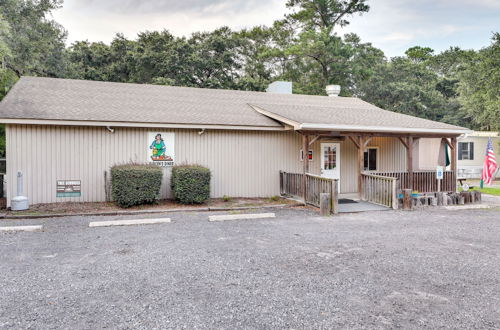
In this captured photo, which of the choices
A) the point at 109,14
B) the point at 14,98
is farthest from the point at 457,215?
the point at 109,14

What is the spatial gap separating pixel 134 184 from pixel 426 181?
968 centimetres

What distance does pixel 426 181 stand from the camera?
38.6 ft

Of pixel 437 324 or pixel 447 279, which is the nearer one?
pixel 437 324

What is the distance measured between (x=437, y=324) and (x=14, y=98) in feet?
36.8

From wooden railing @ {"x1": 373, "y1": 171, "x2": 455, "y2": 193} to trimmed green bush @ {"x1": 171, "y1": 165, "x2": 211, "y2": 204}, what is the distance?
6.49 m

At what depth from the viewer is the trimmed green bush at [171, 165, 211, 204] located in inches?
368

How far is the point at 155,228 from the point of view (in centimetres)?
715

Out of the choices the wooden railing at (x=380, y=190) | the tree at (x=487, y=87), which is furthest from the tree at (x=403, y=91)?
the wooden railing at (x=380, y=190)

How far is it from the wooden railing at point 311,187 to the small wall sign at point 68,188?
6232 mm

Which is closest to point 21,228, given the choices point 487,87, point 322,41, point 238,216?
point 238,216

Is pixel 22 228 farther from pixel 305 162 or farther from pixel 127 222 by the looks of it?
pixel 305 162

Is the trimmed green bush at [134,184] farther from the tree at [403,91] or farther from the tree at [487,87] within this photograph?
the tree at [403,91]

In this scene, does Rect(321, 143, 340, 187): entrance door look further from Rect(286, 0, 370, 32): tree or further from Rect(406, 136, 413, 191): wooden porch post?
Rect(286, 0, 370, 32): tree

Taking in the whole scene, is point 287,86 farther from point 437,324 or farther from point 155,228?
point 437,324
